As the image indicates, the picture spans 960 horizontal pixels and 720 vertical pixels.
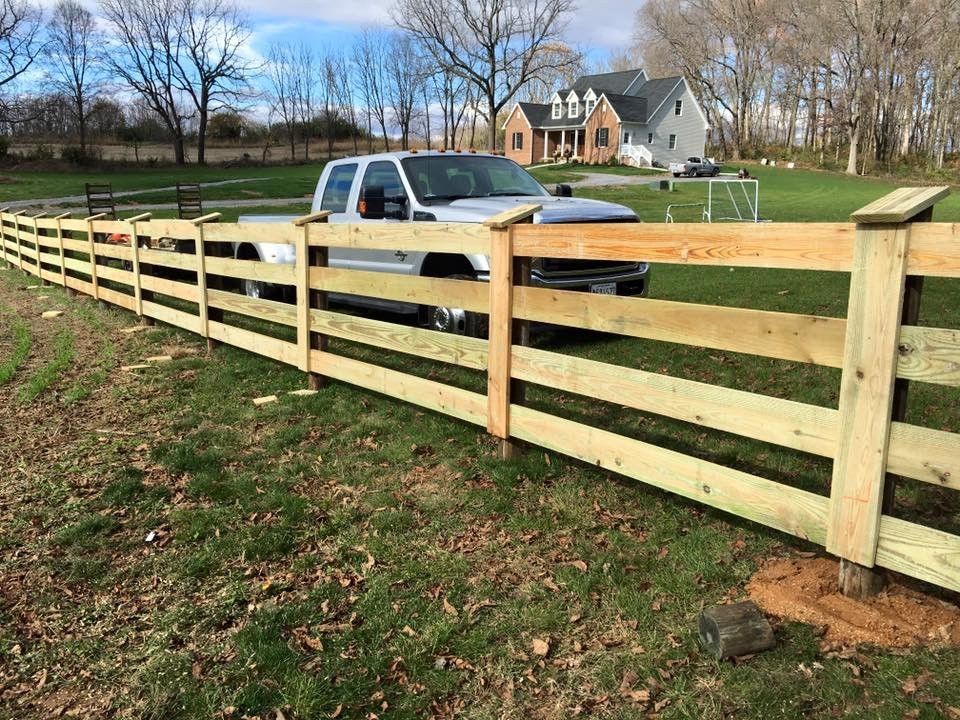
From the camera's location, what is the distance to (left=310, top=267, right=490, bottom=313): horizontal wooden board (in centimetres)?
455

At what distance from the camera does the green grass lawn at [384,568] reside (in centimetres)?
256

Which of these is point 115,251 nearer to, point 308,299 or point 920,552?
point 308,299

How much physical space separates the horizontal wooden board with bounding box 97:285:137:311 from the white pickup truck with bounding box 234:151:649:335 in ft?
9.95

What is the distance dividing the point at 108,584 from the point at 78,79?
216 ft

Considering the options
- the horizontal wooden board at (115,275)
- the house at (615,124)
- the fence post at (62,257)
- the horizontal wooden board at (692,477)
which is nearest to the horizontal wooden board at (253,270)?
the horizontal wooden board at (115,275)

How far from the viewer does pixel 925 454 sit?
2574mm

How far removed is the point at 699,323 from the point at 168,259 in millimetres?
7051

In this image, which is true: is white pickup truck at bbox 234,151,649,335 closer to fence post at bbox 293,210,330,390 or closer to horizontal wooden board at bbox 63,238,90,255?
fence post at bbox 293,210,330,390

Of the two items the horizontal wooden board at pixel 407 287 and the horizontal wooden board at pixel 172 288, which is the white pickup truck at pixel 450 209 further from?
the horizontal wooden board at pixel 172 288

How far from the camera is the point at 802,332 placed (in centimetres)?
292

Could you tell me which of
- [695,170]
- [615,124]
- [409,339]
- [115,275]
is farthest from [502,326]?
[615,124]

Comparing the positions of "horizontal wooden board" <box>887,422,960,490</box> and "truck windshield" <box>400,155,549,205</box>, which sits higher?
"truck windshield" <box>400,155,549,205</box>

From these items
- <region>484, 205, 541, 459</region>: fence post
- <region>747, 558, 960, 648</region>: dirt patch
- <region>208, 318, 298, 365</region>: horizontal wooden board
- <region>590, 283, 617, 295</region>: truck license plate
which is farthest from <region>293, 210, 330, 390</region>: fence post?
<region>747, 558, 960, 648</region>: dirt patch

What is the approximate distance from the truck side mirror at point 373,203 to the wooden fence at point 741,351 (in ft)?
4.82
